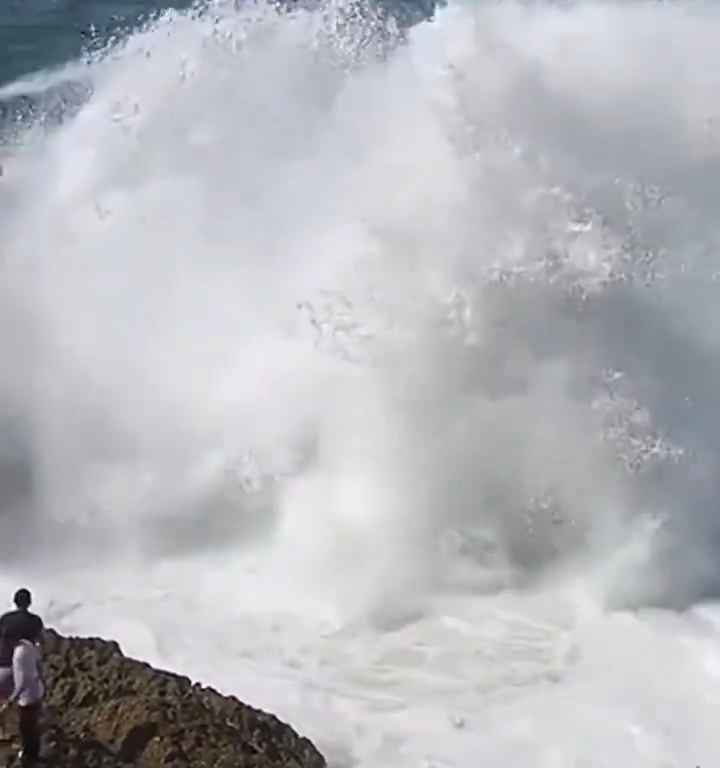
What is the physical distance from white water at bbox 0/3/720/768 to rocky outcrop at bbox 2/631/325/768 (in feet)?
3.69

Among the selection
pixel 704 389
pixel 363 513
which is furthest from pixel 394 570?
pixel 704 389

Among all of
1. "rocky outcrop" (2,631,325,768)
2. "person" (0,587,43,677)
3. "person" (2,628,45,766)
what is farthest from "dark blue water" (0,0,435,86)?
"person" (2,628,45,766)

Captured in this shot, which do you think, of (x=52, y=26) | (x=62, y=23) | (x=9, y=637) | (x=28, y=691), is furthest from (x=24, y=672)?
(x=62, y=23)

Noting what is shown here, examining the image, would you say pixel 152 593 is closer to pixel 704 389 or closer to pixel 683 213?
pixel 704 389

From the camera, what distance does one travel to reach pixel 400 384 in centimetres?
1487

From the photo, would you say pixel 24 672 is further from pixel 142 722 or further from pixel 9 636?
pixel 142 722

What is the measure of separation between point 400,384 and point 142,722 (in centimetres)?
603

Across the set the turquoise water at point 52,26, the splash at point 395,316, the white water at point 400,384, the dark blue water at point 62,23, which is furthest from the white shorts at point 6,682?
the turquoise water at point 52,26

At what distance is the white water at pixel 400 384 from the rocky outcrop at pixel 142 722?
113 cm

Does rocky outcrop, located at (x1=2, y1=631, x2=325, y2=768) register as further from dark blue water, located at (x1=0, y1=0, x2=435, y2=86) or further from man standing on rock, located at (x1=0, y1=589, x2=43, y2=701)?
dark blue water, located at (x1=0, y1=0, x2=435, y2=86)

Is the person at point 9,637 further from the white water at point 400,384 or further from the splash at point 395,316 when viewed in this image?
the splash at point 395,316

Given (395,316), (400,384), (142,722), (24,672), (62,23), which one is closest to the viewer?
(24,672)

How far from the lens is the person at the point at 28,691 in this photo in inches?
349

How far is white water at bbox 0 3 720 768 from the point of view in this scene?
12.2m
